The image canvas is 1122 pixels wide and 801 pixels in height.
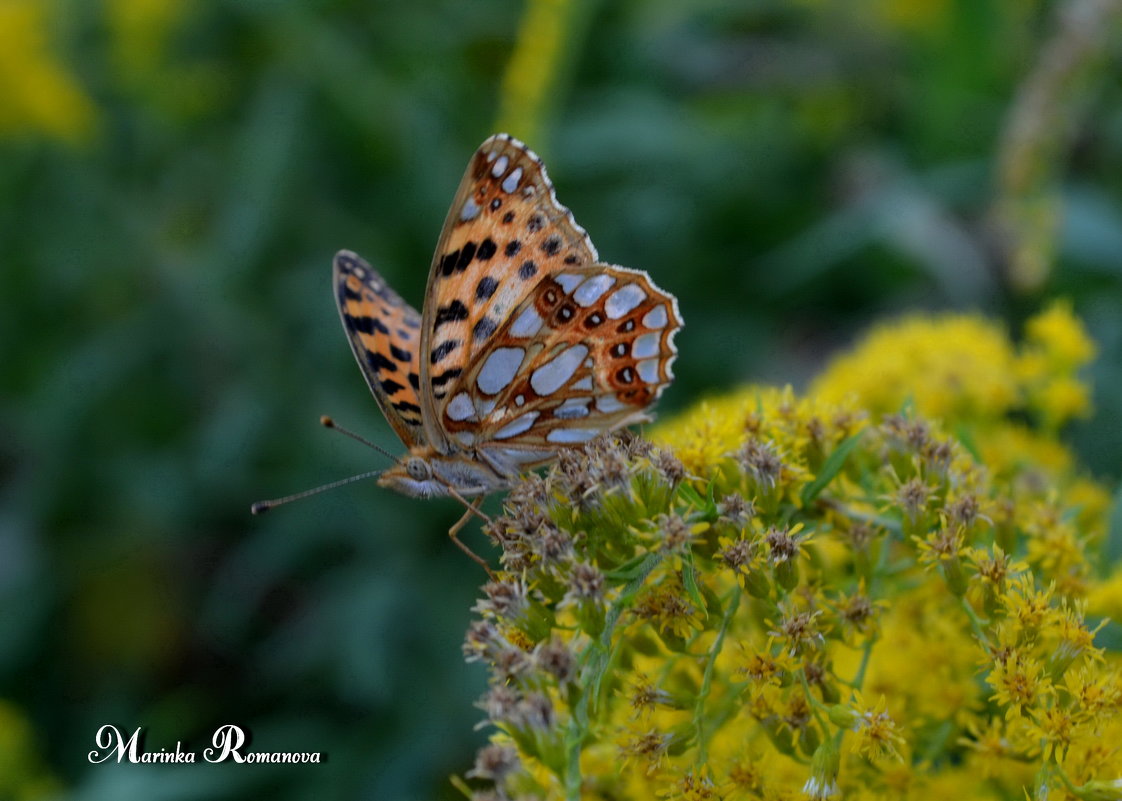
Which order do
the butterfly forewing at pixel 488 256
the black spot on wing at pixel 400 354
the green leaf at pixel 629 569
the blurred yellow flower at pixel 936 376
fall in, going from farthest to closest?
the blurred yellow flower at pixel 936 376 < the black spot on wing at pixel 400 354 < the butterfly forewing at pixel 488 256 < the green leaf at pixel 629 569

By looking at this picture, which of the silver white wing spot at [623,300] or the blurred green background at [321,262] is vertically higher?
the blurred green background at [321,262]

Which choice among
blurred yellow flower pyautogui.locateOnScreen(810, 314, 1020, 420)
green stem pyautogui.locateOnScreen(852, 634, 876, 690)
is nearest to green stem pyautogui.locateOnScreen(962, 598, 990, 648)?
green stem pyautogui.locateOnScreen(852, 634, 876, 690)

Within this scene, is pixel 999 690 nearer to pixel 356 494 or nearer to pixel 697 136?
pixel 356 494

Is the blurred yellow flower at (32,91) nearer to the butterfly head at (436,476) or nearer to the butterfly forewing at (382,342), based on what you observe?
the butterfly forewing at (382,342)

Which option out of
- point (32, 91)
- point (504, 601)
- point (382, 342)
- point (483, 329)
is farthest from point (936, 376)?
point (32, 91)

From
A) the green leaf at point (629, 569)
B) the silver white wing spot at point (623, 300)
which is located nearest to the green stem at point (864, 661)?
the green leaf at point (629, 569)

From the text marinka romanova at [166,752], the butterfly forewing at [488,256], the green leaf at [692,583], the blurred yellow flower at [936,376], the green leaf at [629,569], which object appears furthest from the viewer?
the text marinka romanova at [166,752]

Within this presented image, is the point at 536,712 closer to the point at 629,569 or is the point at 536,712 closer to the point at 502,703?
the point at 502,703
